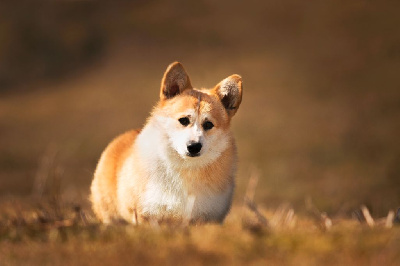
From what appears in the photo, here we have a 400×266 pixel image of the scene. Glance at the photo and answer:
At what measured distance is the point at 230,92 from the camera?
23.7ft

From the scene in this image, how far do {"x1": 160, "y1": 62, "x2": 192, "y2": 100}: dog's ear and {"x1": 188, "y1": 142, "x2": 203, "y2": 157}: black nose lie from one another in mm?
1056

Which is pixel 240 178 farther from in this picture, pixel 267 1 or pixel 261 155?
pixel 267 1

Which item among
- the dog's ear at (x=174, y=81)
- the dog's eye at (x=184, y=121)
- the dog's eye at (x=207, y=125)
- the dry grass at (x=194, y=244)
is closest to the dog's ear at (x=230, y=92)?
the dog's ear at (x=174, y=81)

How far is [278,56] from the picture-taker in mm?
29641

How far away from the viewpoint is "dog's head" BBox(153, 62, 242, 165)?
650 cm

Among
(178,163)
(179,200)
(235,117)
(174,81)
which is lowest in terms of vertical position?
(235,117)

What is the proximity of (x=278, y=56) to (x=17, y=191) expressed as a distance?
16.8m

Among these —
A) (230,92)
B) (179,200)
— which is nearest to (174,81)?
(230,92)

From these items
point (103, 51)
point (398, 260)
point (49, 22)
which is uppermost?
point (49, 22)

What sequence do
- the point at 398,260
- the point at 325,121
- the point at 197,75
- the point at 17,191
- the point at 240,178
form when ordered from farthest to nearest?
the point at 197,75
the point at 325,121
the point at 240,178
the point at 17,191
the point at 398,260

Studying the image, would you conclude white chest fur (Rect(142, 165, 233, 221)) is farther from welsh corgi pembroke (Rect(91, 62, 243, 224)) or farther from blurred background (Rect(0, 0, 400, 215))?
blurred background (Rect(0, 0, 400, 215))

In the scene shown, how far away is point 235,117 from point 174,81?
1719cm

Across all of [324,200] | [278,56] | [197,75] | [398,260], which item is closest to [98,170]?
[398,260]

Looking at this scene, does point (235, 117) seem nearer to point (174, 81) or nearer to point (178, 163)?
point (174, 81)
